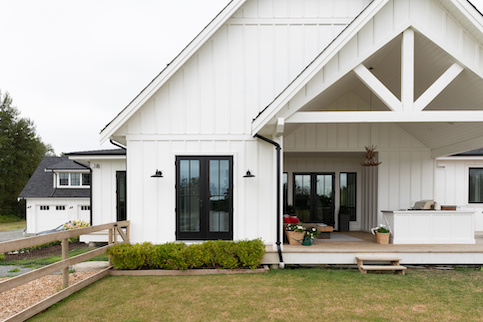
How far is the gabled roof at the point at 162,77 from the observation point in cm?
661

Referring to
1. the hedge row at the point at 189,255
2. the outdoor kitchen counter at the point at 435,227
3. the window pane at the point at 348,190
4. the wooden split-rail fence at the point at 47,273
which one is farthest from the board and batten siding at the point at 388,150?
the wooden split-rail fence at the point at 47,273

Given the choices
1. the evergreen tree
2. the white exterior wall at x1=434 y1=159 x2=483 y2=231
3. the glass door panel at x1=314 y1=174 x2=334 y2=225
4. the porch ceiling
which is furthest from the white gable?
the evergreen tree

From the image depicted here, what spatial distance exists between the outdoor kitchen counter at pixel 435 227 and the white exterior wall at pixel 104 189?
8.03 meters

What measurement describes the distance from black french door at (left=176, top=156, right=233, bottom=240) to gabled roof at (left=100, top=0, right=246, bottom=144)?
1.50 meters

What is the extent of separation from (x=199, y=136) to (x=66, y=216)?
51.8 ft

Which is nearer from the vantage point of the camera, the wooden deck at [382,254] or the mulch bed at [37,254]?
the wooden deck at [382,254]

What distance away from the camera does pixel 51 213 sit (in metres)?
18.8

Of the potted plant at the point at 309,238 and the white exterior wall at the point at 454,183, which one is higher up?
the white exterior wall at the point at 454,183

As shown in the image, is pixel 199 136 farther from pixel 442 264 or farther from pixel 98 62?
pixel 98 62

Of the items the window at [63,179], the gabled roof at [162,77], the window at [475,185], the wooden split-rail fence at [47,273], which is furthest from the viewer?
the window at [63,179]

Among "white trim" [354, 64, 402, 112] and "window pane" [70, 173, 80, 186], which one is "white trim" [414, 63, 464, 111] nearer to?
"white trim" [354, 64, 402, 112]

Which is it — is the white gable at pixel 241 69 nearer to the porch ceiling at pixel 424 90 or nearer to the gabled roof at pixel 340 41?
the porch ceiling at pixel 424 90

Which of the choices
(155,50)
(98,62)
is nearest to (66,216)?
(98,62)

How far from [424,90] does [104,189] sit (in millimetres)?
9766
